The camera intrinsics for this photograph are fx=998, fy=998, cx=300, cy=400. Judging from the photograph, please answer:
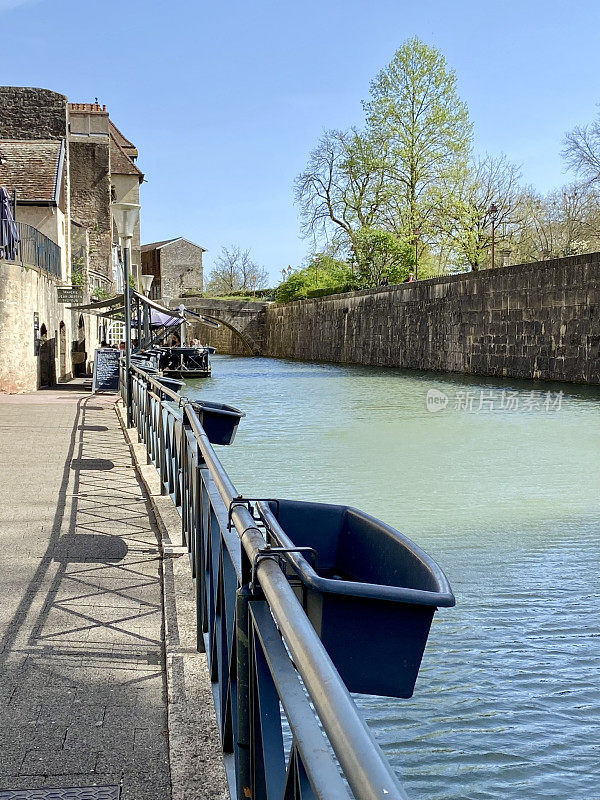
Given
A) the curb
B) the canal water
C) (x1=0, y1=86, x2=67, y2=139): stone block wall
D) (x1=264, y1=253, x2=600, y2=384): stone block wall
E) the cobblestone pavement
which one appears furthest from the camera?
(x1=0, y1=86, x2=67, y2=139): stone block wall

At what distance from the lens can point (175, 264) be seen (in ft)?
296

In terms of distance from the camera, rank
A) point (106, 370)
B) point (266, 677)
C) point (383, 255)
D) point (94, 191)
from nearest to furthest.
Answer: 1. point (266, 677)
2. point (106, 370)
3. point (94, 191)
4. point (383, 255)

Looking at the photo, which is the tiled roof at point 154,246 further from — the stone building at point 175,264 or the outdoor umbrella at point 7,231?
the outdoor umbrella at point 7,231

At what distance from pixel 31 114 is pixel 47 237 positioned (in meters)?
7.18

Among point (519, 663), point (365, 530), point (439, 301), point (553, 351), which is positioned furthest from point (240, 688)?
point (439, 301)

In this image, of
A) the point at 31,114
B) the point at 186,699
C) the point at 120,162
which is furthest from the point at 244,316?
the point at 186,699

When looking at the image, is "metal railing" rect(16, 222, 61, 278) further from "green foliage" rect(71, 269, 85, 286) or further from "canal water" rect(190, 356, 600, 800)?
"canal water" rect(190, 356, 600, 800)

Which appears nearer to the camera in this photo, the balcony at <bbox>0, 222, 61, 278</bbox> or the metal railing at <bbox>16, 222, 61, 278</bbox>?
the balcony at <bbox>0, 222, 61, 278</bbox>

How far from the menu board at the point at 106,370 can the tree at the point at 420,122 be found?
2921 cm

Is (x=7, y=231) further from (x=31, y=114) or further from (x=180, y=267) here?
(x=180, y=267)

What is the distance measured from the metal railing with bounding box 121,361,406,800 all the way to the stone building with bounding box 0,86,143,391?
16.3 m

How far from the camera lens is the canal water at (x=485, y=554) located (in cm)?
392

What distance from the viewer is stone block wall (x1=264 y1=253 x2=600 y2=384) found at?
2428cm

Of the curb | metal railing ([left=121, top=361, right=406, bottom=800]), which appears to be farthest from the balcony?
metal railing ([left=121, top=361, right=406, bottom=800])
